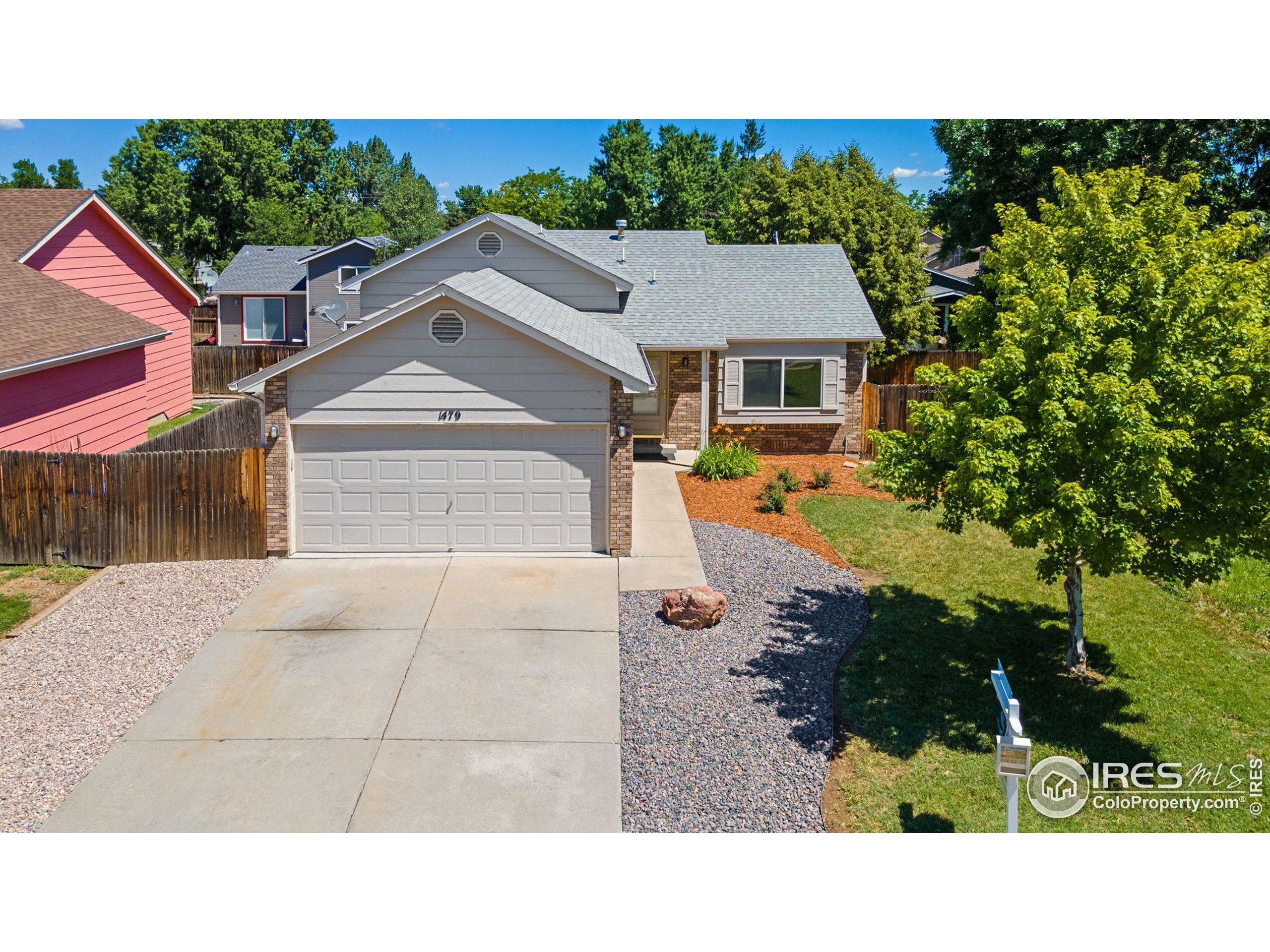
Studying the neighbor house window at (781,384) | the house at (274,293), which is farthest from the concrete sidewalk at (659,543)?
the house at (274,293)

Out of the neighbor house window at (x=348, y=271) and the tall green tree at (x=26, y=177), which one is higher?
the tall green tree at (x=26, y=177)

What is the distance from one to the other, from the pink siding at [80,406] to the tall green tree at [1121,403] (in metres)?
14.4

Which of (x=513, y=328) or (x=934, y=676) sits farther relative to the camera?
(x=513, y=328)

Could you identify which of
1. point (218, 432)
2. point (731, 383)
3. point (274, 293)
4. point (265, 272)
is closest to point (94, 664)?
point (218, 432)

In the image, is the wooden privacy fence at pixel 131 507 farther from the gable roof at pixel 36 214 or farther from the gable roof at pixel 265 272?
the gable roof at pixel 265 272

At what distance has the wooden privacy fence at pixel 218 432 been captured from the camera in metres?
18.5

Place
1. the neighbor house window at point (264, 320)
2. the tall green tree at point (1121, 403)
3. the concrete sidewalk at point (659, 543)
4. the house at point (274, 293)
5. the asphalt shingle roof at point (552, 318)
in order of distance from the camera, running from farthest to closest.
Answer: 1. the neighbor house window at point (264, 320)
2. the house at point (274, 293)
3. the asphalt shingle roof at point (552, 318)
4. the concrete sidewalk at point (659, 543)
5. the tall green tree at point (1121, 403)

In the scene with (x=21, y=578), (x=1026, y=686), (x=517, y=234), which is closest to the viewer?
(x=1026, y=686)

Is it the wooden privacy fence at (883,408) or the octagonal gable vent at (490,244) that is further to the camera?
the wooden privacy fence at (883,408)

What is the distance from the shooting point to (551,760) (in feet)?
32.1

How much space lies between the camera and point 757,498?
1927 centimetres

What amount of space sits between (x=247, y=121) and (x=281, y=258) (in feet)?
57.0

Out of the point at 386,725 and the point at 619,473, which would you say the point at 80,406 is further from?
the point at 386,725

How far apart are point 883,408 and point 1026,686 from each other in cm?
1391
